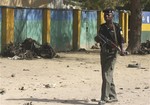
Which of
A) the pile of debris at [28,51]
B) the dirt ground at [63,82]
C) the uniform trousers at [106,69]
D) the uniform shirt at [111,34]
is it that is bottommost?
the dirt ground at [63,82]

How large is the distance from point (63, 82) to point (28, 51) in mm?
7156

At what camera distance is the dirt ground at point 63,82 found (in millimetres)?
9508

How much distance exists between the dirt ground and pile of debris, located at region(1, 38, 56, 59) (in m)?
0.95

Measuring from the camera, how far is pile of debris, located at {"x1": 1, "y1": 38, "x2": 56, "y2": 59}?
1869cm

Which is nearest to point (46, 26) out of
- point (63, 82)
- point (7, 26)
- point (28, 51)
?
point (7, 26)

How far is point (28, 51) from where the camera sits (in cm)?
1894

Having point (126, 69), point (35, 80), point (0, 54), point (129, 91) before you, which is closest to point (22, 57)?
point (0, 54)

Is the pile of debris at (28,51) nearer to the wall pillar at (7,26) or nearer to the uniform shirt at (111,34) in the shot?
the wall pillar at (7,26)

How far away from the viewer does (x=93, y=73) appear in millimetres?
14195

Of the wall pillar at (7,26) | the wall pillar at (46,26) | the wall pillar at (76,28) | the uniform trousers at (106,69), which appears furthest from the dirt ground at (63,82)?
the wall pillar at (76,28)

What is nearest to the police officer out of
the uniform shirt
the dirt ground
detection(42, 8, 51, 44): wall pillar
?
Result: the uniform shirt

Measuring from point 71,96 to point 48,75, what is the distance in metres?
3.58

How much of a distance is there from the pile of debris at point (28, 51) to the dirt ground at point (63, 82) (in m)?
0.95

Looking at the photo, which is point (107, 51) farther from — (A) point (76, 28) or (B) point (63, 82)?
(A) point (76, 28)
